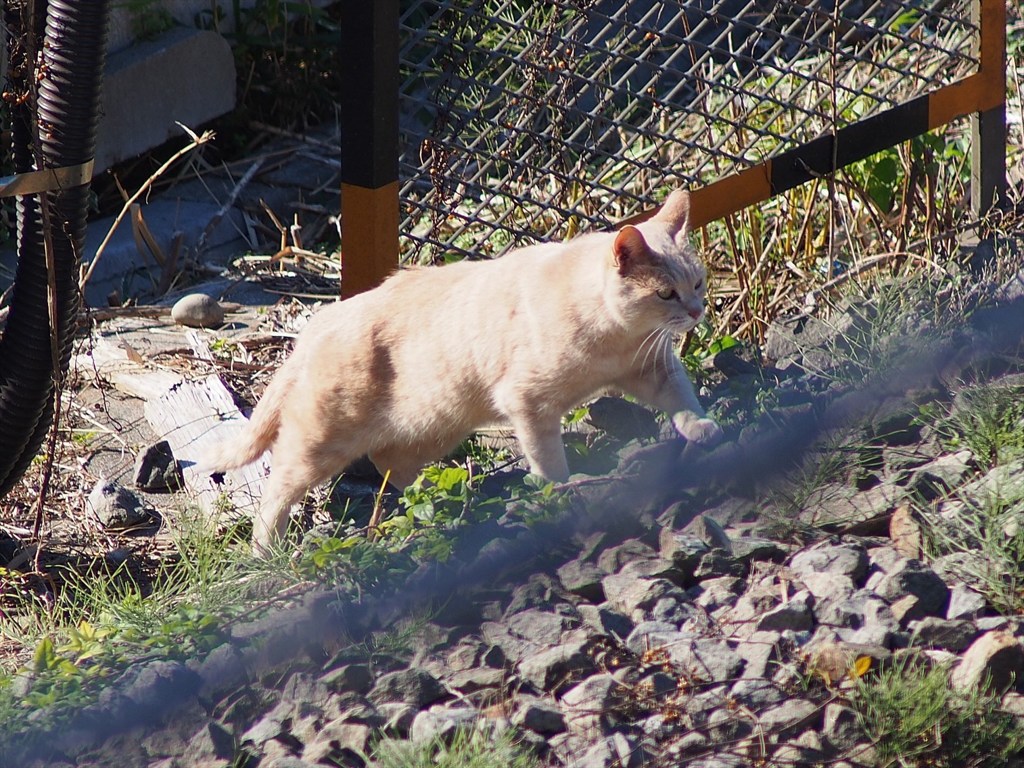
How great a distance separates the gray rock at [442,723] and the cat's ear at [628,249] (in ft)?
5.13

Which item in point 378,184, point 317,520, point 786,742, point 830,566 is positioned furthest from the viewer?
point 317,520

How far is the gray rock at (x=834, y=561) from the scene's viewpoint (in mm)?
2848

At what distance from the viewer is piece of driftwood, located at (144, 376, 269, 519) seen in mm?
4289

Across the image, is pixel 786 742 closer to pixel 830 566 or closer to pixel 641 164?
pixel 830 566

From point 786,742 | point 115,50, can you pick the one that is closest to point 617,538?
point 786,742

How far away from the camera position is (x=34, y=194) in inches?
146

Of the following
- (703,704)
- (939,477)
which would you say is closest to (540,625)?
(703,704)

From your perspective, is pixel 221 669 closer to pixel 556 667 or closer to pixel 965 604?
pixel 556 667

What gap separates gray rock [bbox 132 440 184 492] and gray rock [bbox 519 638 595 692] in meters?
2.23

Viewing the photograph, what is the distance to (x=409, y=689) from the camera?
260 centimetres

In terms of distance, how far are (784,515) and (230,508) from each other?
1976 millimetres

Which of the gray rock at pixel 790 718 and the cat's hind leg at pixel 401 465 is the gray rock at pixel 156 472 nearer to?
the cat's hind leg at pixel 401 465

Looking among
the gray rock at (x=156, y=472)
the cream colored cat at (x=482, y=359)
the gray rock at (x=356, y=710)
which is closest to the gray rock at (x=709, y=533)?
the cream colored cat at (x=482, y=359)

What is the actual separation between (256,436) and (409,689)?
1786mm
